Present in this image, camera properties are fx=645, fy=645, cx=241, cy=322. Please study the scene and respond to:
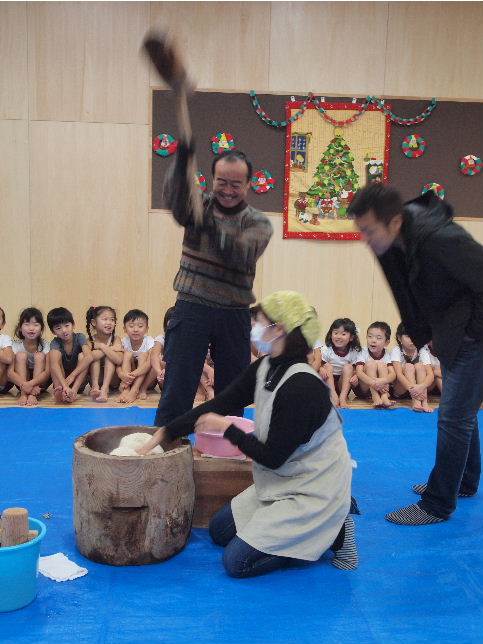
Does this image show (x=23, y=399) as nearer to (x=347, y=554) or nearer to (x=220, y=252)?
(x=220, y=252)

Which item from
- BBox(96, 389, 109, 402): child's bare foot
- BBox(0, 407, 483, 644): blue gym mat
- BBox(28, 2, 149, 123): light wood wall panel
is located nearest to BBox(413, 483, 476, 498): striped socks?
BBox(0, 407, 483, 644): blue gym mat

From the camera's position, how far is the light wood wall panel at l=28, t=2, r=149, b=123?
20.0 ft

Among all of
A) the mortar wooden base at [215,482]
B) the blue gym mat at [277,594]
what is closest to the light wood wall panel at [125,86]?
the blue gym mat at [277,594]

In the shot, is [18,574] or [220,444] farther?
[220,444]

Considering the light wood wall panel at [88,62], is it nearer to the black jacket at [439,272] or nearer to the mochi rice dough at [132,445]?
the black jacket at [439,272]

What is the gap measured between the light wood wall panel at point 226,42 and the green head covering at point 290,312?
447cm

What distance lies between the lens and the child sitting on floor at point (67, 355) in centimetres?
484

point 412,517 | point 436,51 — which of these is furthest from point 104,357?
point 436,51

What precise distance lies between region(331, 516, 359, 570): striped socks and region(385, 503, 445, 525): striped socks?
0.43m

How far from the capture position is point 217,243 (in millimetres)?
2742

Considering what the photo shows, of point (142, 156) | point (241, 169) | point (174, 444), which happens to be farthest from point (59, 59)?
point (174, 444)

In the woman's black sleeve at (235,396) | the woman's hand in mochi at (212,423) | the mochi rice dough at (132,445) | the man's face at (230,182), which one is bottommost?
the mochi rice dough at (132,445)

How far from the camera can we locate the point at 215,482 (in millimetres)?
2742

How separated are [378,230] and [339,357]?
8.39 ft
